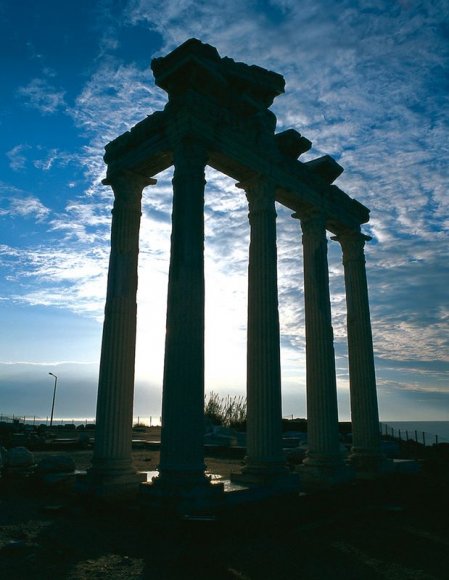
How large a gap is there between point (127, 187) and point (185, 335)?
901 cm

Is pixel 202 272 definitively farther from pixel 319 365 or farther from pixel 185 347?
pixel 319 365

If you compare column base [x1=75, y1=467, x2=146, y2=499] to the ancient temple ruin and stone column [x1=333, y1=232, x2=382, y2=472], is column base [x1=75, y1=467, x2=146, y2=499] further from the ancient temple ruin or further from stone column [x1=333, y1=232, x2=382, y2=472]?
stone column [x1=333, y1=232, x2=382, y2=472]

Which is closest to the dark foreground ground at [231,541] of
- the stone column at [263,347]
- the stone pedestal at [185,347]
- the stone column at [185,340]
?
the stone pedestal at [185,347]

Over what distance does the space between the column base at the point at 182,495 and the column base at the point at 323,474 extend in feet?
25.0

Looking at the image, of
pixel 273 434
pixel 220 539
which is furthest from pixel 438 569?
pixel 273 434

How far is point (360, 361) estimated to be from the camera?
A: 2816 centimetres

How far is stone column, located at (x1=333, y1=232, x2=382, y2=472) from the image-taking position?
26791 millimetres

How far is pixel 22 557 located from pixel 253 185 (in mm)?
17490

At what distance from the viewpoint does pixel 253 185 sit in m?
22.7

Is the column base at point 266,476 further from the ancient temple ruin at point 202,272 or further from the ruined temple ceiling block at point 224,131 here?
the ruined temple ceiling block at point 224,131

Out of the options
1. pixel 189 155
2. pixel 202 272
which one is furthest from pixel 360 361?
pixel 189 155

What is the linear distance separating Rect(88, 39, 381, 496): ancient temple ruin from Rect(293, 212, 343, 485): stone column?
57 millimetres

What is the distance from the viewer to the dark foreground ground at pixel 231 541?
11188mm

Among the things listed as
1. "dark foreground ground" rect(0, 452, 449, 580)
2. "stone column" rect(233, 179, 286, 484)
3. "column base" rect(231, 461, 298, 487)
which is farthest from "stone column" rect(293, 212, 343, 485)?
Result: "stone column" rect(233, 179, 286, 484)
